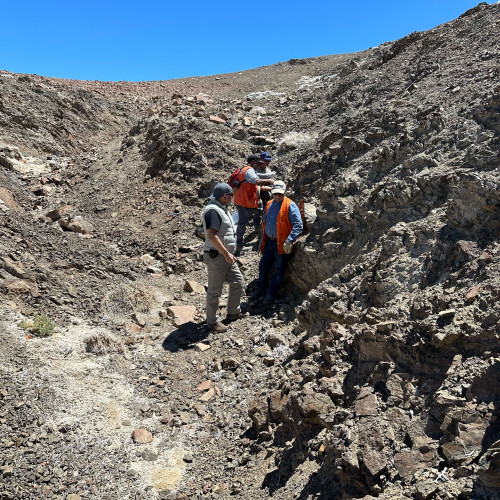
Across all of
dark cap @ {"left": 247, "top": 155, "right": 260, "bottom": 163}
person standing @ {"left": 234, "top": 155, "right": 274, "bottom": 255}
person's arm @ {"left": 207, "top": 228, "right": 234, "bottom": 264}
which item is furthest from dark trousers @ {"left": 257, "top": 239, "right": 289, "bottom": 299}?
dark cap @ {"left": 247, "top": 155, "right": 260, "bottom": 163}

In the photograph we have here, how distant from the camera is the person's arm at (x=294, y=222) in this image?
6.09m

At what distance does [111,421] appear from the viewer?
4.25 m

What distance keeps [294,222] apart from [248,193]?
1632mm

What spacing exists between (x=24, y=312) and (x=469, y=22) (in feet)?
35.0

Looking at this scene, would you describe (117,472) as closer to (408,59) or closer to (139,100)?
(408,59)

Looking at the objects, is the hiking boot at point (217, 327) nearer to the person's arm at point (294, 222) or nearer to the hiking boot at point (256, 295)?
the hiking boot at point (256, 295)

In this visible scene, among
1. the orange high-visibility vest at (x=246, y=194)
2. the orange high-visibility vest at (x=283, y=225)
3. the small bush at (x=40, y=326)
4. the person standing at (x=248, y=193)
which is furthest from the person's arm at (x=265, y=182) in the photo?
the small bush at (x=40, y=326)

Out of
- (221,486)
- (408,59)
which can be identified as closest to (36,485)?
(221,486)

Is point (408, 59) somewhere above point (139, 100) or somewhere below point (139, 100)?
below

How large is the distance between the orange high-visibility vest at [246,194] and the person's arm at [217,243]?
212cm

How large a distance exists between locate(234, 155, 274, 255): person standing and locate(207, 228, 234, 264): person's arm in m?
2.06

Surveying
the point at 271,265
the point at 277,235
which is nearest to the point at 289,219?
the point at 277,235

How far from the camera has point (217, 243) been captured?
5.52 m

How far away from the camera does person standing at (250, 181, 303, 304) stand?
614 centimetres
